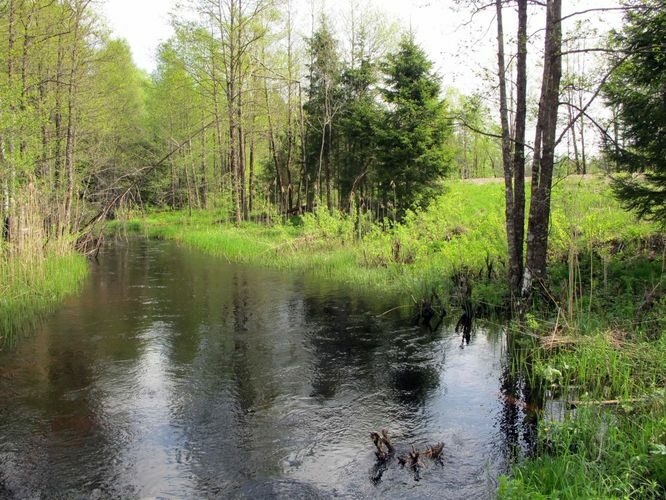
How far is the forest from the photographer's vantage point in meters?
5.86

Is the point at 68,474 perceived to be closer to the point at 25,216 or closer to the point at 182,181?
the point at 25,216

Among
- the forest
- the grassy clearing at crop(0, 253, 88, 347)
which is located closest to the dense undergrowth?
the forest

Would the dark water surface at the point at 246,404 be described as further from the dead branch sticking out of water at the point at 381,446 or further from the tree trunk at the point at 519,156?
the tree trunk at the point at 519,156

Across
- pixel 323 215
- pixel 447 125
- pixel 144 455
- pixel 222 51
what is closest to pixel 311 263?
pixel 323 215

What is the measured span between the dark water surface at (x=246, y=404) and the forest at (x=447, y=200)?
0.69 meters

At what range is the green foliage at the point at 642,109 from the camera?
8.14 m

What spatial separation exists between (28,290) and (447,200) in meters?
11.7

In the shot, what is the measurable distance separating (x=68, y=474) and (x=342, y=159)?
2173 centimetres

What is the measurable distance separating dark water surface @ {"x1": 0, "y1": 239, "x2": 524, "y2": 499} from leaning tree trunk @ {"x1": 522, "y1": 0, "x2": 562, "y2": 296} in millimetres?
1450

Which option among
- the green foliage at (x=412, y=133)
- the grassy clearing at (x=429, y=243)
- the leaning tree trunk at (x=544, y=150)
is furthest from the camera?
the green foliage at (x=412, y=133)

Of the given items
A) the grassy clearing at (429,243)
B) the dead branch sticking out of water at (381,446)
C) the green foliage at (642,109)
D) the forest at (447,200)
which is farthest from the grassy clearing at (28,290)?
the green foliage at (642,109)

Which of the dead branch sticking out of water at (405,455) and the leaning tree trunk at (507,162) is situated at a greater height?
the leaning tree trunk at (507,162)

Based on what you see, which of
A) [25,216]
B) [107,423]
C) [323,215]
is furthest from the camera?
[323,215]

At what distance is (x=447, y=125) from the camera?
62.2ft
